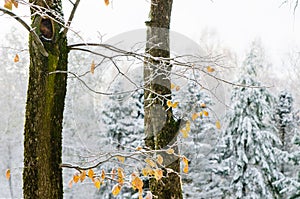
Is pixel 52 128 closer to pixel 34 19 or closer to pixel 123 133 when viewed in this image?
pixel 34 19

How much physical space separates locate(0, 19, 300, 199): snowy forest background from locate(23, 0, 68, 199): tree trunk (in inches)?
250

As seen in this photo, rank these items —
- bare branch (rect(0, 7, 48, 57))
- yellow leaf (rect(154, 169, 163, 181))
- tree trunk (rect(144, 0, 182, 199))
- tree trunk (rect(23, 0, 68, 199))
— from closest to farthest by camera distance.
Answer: bare branch (rect(0, 7, 48, 57)) < yellow leaf (rect(154, 169, 163, 181)) < tree trunk (rect(23, 0, 68, 199)) < tree trunk (rect(144, 0, 182, 199))

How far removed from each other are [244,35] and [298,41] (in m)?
3.10

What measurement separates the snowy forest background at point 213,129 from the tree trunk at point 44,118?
6340mm

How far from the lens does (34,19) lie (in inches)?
86.7

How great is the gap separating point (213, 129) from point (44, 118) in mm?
10385

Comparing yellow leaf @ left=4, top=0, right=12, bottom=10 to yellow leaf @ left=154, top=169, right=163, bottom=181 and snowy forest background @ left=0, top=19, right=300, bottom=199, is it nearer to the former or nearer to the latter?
yellow leaf @ left=154, top=169, right=163, bottom=181

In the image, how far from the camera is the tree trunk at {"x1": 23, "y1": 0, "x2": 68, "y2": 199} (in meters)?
2.13

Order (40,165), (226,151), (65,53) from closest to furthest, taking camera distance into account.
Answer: (40,165) < (65,53) < (226,151)

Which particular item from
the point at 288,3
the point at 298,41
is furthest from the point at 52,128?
the point at 298,41

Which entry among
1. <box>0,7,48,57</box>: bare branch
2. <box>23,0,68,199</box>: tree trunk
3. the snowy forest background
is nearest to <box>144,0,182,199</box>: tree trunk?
<box>23,0,68,199</box>: tree trunk

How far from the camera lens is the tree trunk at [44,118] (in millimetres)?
2131

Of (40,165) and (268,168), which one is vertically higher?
(40,165)

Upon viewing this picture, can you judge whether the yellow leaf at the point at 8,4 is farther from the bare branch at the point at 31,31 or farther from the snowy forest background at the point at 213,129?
the snowy forest background at the point at 213,129
